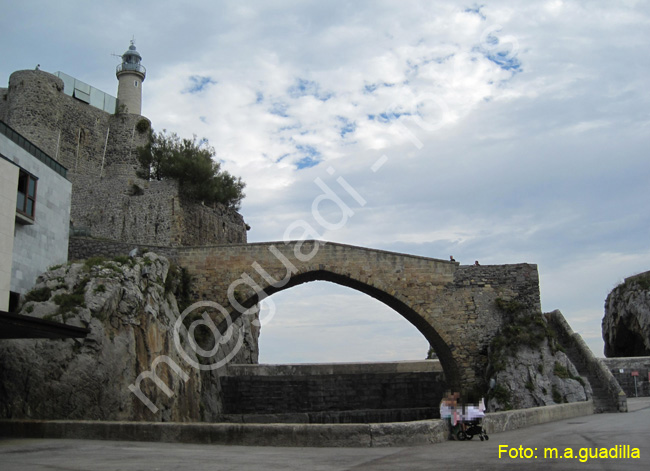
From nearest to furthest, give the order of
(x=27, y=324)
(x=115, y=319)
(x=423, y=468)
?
1. (x=423, y=468)
2. (x=27, y=324)
3. (x=115, y=319)

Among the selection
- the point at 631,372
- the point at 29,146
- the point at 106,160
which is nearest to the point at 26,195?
the point at 29,146

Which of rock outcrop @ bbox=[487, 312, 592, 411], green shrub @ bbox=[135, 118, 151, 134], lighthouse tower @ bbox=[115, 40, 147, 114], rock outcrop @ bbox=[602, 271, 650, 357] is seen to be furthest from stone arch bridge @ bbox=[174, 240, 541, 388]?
lighthouse tower @ bbox=[115, 40, 147, 114]

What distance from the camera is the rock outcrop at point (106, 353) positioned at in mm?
13414

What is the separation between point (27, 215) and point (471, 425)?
12218mm

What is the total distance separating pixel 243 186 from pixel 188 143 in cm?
373

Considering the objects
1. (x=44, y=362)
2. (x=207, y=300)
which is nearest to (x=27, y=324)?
(x=44, y=362)

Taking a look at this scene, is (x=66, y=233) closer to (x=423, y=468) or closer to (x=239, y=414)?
(x=239, y=414)

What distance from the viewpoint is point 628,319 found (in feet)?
87.8

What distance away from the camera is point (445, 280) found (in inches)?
773

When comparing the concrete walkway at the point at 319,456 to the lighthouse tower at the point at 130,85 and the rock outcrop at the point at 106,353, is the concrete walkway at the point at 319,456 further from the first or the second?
the lighthouse tower at the point at 130,85

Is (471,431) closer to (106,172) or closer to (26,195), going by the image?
(26,195)

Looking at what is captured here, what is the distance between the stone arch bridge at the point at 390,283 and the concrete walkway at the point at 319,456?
33.1ft

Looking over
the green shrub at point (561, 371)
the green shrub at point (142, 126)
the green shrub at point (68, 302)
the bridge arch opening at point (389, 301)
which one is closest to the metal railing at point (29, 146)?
the green shrub at point (68, 302)

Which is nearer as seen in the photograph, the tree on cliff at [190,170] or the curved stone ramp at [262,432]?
the curved stone ramp at [262,432]
